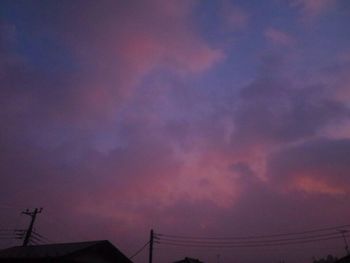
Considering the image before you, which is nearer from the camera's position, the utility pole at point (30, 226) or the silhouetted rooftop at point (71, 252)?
the silhouetted rooftop at point (71, 252)

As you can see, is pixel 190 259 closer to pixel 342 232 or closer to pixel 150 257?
pixel 150 257

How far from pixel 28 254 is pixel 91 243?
490 centimetres

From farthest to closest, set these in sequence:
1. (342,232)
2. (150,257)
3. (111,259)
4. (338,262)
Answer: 1. (342,232)
2. (150,257)
3. (338,262)
4. (111,259)

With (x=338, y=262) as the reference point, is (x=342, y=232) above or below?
above

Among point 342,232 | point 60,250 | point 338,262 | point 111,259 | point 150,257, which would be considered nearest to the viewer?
point 60,250

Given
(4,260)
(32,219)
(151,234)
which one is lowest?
(4,260)

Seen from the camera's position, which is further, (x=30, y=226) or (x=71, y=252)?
(x=30, y=226)

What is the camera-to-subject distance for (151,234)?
1517 inches

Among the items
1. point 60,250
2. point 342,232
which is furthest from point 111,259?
point 342,232

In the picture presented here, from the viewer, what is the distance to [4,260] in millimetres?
25250

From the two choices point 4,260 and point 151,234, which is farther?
point 151,234

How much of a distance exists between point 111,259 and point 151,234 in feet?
37.3

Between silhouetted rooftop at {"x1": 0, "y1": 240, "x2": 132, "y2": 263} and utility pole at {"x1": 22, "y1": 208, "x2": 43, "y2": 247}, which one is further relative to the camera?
utility pole at {"x1": 22, "y1": 208, "x2": 43, "y2": 247}

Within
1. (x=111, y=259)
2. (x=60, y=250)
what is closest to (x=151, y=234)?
(x=111, y=259)
